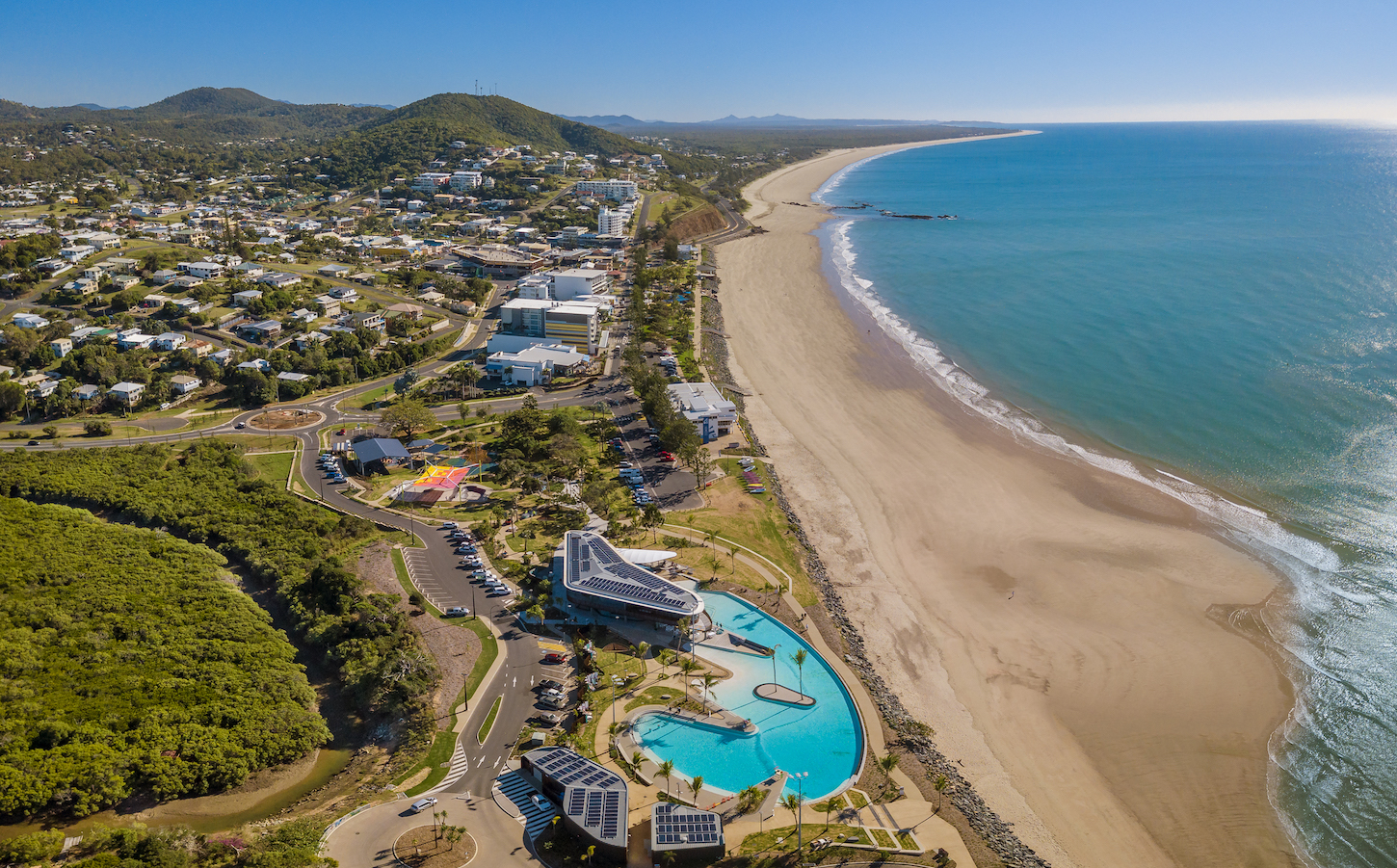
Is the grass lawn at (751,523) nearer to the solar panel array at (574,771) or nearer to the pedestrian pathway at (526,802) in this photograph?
the solar panel array at (574,771)

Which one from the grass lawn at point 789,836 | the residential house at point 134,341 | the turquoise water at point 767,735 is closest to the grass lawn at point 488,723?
the turquoise water at point 767,735

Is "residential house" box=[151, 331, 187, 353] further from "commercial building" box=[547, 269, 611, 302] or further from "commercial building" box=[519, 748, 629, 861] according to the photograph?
"commercial building" box=[519, 748, 629, 861]

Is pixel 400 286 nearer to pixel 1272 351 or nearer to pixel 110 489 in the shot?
pixel 110 489

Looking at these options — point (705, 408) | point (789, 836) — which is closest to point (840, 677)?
point (789, 836)

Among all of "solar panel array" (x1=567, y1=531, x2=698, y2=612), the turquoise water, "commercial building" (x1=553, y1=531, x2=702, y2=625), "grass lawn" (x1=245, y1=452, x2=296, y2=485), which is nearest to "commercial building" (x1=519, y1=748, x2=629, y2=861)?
the turquoise water

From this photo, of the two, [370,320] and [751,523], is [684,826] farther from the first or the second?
[370,320]

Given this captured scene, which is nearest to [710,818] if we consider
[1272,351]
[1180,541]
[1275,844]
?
[1275,844]

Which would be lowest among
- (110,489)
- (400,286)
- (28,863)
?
(28,863)
